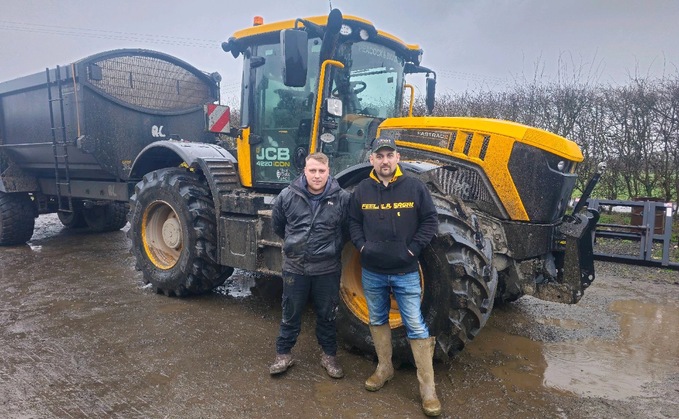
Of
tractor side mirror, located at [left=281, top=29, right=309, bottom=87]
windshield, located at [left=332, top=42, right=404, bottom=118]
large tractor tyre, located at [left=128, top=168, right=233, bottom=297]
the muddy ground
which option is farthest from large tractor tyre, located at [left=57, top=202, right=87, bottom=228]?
tractor side mirror, located at [left=281, top=29, right=309, bottom=87]

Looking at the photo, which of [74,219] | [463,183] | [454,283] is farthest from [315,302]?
[74,219]

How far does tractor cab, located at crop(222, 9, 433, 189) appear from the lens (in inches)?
176

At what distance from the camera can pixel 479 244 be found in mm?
3527

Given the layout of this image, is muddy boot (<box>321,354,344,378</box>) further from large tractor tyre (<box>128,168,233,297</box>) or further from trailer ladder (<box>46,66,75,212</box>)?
trailer ladder (<box>46,66,75,212</box>)

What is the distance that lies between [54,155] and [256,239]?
Result: 4.65 m

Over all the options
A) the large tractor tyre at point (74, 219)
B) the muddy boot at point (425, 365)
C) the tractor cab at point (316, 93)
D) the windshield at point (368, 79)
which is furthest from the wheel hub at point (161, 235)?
the large tractor tyre at point (74, 219)

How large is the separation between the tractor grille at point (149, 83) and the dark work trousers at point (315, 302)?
5.10 metres

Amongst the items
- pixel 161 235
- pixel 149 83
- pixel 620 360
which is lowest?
pixel 620 360

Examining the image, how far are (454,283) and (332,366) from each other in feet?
3.46

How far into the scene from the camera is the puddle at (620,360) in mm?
3445

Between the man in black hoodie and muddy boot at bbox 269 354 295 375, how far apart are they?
2.80 feet

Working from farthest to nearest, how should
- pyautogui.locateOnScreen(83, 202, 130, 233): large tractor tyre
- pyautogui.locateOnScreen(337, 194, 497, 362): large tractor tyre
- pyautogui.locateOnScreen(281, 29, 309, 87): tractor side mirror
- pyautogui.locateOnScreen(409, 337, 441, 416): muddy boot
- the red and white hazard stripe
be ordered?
1. pyautogui.locateOnScreen(83, 202, 130, 233): large tractor tyre
2. the red and white hazard stripe
3. pyautogui.locateOnScreen(281, 29, 309, 87): tractor side mirror
4. pyautogui.locateOnScreen(337, 194, 497, 362): large tractor tyre
5. pyautogui.locateOnScreen(409, 337, 441, 416): muddy boot

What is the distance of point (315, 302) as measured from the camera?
3.58 meters

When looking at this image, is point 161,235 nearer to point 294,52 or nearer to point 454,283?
point 294,52
